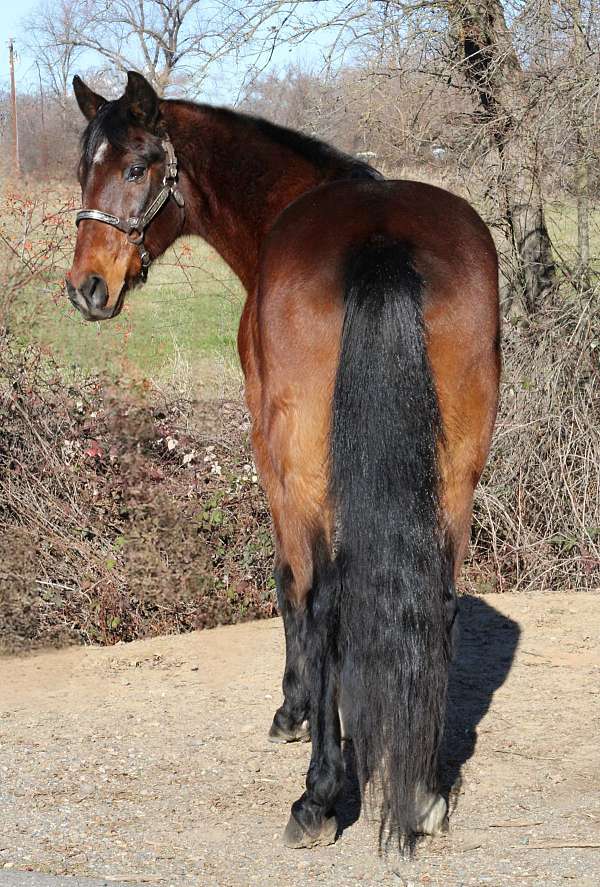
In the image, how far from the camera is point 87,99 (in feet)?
14.6

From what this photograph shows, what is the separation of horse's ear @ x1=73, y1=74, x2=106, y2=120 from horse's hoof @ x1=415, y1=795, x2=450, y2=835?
10.4 ft

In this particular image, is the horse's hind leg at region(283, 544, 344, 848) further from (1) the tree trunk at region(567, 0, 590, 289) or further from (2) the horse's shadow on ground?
(1) the tree trunk at region(567, 0, 590, 289)

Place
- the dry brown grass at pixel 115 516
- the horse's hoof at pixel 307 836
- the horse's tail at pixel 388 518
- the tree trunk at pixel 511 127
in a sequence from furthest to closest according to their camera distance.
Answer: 1. the tree trunk at pixel 511 127
2. the dry brown grass at pixel 115 516
3. the horse's hoof at pixel 307 836
4. the horse's tail at pixel 388 518

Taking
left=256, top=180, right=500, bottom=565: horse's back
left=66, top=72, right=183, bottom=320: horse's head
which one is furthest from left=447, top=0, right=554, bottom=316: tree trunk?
left=256, top=180, right=500, bottom=565: horse's back

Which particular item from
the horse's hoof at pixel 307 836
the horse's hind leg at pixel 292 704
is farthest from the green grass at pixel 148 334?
the horse's hoof at pixel 307 836

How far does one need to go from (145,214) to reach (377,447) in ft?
5.54

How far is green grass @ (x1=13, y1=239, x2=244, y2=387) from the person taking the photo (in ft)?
24.1

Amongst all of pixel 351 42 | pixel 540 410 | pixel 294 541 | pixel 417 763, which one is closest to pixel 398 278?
pixel 294 541

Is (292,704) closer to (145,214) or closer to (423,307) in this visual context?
(423,307)

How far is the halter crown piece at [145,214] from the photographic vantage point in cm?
406

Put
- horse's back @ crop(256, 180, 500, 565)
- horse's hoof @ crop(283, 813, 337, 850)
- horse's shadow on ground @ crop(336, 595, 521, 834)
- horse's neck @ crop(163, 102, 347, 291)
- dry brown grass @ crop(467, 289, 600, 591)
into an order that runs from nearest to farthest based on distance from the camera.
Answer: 1. horse's back @ crop(256, 180, 500, 565)
2. horse's hoof @ crop(283, 813, 337, 850)
3. horse's shadow on ground @ crop(336, 595, 521, 834)
4. horse's neck @ crop(163, 102, 347, 291)
5. dry brown grass @ crop(467, 289, 600, 591)

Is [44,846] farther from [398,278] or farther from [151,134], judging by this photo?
[151,134]

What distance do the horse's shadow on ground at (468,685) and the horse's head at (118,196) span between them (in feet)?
6.72

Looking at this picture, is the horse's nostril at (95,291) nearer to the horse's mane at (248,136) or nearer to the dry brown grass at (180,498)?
the horse's mane at (248,136)
